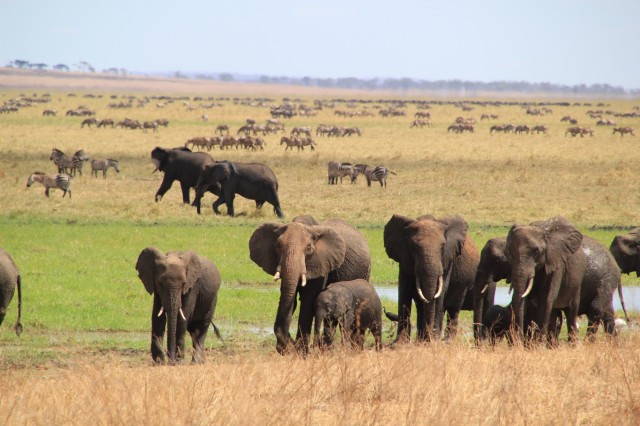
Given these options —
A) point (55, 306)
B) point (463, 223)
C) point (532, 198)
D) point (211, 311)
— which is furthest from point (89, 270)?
point (532, 198)

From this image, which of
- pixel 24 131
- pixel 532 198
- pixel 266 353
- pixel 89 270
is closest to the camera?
pixel 266 353

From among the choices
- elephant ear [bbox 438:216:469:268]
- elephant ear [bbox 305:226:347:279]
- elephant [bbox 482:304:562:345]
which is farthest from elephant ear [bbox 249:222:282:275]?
elephant [bbox 482:304:562:345]

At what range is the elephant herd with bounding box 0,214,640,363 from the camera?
10.6 meters

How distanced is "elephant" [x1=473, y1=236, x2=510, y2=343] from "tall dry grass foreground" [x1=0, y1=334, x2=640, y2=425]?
2.10 metres

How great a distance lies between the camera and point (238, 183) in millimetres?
24781

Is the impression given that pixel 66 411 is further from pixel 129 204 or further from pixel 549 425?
pixel 129 204

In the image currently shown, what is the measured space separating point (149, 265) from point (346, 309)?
6.91ft

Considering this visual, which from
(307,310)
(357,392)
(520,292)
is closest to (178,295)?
(307,310)

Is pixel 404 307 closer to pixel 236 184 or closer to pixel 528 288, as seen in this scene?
pixel 528 288

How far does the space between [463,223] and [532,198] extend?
52.9 feet

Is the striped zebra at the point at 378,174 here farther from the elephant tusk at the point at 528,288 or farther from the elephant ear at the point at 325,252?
the elephant tusk at the point at 528,288

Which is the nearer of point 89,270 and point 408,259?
point 408,259

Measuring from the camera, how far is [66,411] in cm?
713

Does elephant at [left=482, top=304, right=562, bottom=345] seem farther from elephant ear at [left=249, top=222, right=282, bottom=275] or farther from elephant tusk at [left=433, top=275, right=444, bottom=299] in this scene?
elephant ear at [left=249, top=222, right=282, bottom=275]
